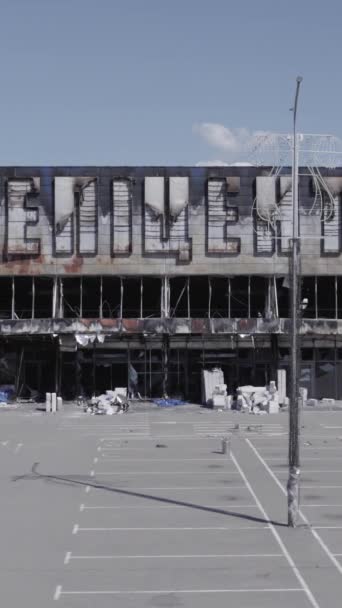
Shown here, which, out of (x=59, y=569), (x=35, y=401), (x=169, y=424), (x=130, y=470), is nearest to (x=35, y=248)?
(x=35, y=401)

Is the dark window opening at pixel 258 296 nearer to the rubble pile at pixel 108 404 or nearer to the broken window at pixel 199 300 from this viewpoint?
the broken window at pixel 199 300

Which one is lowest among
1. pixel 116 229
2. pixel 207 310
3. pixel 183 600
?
pixel 183 600

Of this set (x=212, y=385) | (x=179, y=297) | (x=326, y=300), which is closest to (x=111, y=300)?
(x=179, y=297)

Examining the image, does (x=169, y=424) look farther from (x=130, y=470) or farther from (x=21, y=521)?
(x=21, y=521)

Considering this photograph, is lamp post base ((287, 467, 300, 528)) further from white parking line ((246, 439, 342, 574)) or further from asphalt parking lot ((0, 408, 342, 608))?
white parking line ((246, 439, 342, 574))

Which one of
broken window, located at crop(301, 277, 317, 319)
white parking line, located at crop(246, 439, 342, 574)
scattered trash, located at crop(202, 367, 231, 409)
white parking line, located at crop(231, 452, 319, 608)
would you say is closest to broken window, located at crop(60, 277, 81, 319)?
scattered trash, located at crop(202, 367, 231, 409)

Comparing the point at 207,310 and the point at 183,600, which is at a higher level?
the point at 207,310

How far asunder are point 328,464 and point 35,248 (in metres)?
32.2

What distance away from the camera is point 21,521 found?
28094 millimetres

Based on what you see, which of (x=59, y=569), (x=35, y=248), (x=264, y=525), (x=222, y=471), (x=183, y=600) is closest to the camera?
(x=183, y=600)

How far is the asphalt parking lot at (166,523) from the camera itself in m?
20.9

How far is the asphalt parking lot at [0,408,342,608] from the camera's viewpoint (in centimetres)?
2091

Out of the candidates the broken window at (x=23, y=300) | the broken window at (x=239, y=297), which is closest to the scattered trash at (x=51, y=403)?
the broken window at (x=23, y=300)

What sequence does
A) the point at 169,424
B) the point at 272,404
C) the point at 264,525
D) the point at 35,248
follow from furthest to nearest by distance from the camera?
1. the point at 35,248
2. the point at 272,404
3. the point at 169,424
4. the point at 264,525
